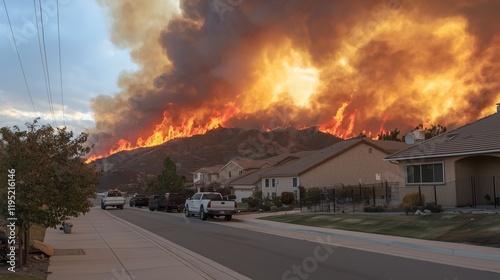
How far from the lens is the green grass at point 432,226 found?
15750 mm

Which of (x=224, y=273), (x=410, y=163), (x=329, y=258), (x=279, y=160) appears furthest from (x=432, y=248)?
(x=279, y=160)

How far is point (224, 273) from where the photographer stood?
438 inches

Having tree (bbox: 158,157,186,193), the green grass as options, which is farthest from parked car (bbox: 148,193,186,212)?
the green grass

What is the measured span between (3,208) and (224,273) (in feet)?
17.3

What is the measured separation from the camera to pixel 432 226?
61.2ft

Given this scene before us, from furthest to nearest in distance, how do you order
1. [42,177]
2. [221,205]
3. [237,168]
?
[237,168]
[221,205]
[42,177]

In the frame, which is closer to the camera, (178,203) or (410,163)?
(410,163)

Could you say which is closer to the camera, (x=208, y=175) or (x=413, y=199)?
(x=413, y=199)

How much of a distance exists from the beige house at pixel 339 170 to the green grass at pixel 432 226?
24.4m

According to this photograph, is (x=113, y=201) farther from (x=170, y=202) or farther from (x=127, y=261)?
(x=127, y=261)

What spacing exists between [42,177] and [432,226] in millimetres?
14546

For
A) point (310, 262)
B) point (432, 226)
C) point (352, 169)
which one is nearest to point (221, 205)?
point (432, 226)

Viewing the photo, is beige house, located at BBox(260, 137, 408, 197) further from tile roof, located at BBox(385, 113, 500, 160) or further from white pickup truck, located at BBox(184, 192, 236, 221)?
tile roof, located at BBox(385, 113, 500, 160)

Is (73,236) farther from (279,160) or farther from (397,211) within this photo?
(279,160)
